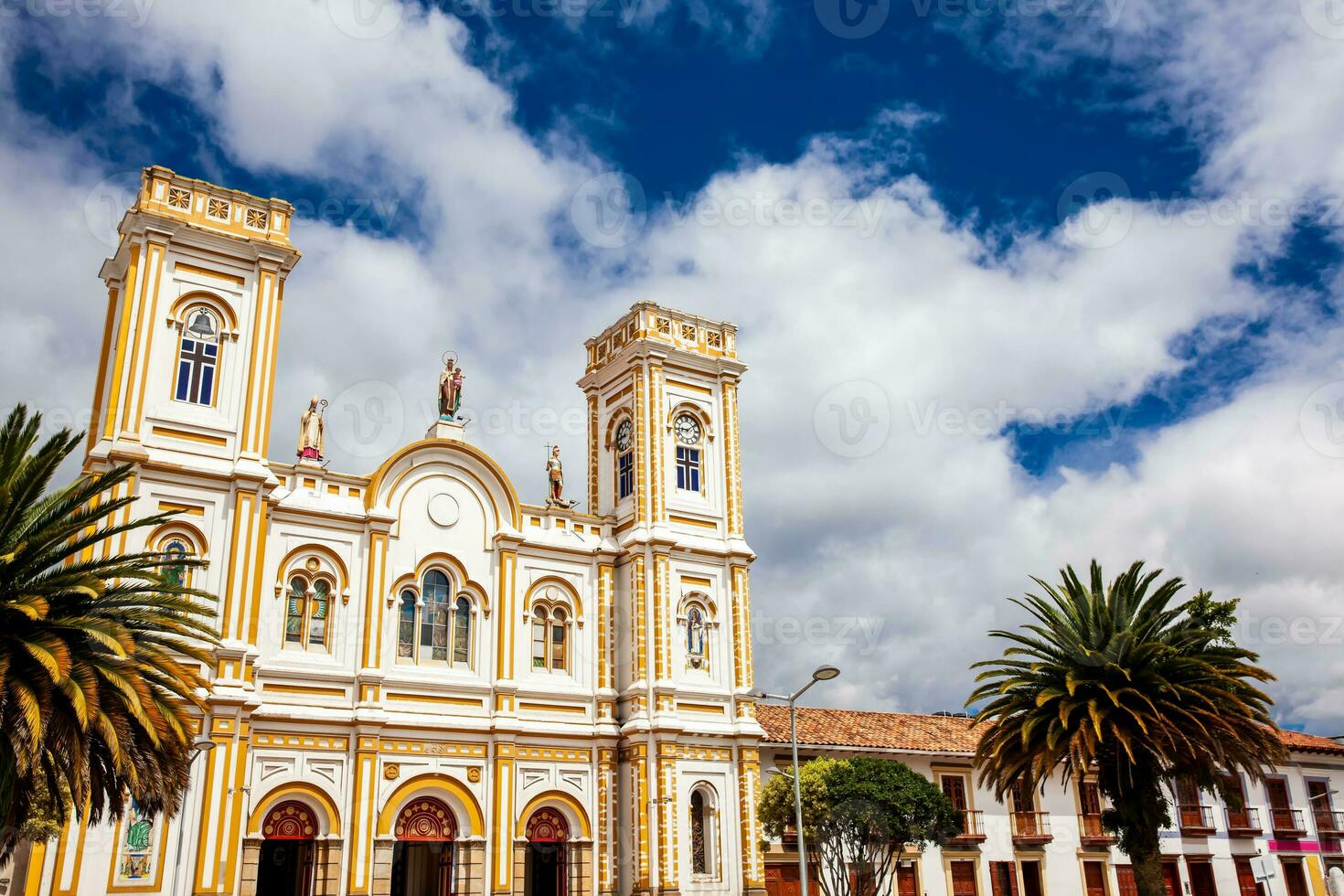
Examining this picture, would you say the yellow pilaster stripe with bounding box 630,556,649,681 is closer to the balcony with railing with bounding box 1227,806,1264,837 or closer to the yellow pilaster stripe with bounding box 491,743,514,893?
the yellow pilaster stripe with bounding box 491,743,514,893

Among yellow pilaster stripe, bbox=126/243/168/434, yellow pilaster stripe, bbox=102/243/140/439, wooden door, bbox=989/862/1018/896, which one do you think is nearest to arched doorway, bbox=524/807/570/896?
yellow pilaster stripe, bbox=126/243/168/434

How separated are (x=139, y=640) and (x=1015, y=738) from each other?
839 inches

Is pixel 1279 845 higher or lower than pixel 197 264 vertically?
lower

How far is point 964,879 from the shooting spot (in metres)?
41.0

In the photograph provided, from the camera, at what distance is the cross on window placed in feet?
103

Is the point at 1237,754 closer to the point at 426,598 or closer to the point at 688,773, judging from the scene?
the point at 688,773

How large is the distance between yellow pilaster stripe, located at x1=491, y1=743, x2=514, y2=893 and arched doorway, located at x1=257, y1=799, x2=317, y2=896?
4.83m

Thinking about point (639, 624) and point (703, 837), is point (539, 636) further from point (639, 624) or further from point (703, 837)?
point (703, 837)

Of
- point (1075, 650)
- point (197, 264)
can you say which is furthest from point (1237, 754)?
point (197, 264)

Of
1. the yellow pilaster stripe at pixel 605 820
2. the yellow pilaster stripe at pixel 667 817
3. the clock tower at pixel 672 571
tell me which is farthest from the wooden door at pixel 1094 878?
the yellow pilaster stripe at pixel 605 820

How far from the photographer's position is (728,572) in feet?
126

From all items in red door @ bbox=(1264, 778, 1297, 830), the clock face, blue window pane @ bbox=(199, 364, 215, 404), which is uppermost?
the clock face

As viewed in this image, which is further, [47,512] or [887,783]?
[887,783]

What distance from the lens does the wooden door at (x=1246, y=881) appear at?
1828 inches
